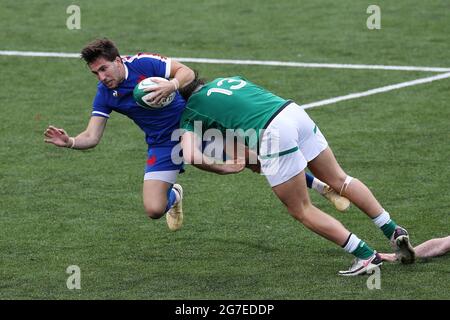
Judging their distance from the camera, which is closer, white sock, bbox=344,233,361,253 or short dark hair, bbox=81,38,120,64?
white sock, bbox=344,233,361,253

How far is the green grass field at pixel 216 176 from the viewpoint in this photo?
29.2 ft

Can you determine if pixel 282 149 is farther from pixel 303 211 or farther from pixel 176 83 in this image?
pixel 176 83

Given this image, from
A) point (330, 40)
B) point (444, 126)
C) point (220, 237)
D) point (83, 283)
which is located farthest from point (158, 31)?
point (83, 283)

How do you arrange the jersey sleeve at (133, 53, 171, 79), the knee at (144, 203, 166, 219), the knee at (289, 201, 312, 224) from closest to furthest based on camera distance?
the knee at (289, 201, 312, 224) → the jersey sleeve at (133, 53, 171, 79) → the knee at (144, 203, 166, 219)

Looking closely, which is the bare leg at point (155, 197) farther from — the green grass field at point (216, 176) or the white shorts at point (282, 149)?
the white shorts at point (282, 149)

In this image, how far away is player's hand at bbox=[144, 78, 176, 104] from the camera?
870 cm

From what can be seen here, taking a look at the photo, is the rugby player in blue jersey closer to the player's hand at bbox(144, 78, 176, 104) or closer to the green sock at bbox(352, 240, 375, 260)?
the player's hand at bbox(144, 78, 176, 104)

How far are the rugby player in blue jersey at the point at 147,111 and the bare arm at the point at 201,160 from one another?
0.43 meters

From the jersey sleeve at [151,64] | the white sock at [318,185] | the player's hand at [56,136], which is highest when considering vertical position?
the jersey sleeve at [151,64]

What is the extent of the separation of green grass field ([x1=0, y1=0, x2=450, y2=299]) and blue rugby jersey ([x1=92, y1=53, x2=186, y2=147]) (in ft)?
3.49

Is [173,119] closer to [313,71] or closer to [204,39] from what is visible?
[313,71]

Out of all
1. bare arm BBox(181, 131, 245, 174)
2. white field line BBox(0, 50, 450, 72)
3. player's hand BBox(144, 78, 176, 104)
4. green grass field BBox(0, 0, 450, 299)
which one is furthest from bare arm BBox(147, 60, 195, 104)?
white field line BBox(0, 50, 450, 72)

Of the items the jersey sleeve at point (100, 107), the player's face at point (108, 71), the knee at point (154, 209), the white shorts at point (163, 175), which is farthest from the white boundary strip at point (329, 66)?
the player's face at point (108, 71)

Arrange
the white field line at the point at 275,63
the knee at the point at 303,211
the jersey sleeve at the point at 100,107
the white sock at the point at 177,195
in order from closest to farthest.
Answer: the knee at the point at 303,211 → the jersey sleeve at the point at 100,107 → the white sock at the point at 177,195 → the white field line at the point at 275,63
